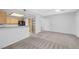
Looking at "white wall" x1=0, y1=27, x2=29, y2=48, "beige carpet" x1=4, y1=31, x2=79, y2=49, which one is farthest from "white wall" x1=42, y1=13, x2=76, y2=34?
"white wall" x1=0, y1=27, x2=29, y2=48

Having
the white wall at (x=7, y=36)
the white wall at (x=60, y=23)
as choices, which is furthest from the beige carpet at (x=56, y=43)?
the white wall at (x=7, y=36)

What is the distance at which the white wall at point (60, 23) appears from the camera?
2014 mm

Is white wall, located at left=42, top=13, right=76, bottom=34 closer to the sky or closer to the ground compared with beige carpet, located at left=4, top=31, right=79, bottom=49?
closer to the sky

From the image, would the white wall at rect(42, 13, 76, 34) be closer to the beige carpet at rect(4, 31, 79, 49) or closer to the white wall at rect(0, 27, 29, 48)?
the beige carpet at rect(4, 31, 79, 49)

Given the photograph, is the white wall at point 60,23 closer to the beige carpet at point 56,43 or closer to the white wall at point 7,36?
the beige carpet at point 56,43

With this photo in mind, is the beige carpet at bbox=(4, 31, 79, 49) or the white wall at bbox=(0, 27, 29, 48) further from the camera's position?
the white wall at bbox=(0, 27, 29, 48)

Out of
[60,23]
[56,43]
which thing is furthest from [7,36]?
[60,23]

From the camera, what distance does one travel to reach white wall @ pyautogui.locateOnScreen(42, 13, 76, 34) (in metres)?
2.01

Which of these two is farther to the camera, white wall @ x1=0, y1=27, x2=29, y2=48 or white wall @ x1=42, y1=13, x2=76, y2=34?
white wall @ x1=0, y1=27, x2=29, y2=48

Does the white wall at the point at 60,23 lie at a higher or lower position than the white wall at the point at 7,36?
higher

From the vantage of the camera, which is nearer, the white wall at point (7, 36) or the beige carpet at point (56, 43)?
the beige carpet at point (56, 43)
